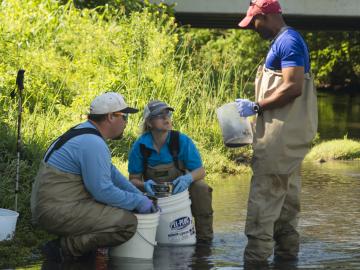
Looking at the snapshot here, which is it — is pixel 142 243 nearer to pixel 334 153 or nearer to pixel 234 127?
pixel 234 127

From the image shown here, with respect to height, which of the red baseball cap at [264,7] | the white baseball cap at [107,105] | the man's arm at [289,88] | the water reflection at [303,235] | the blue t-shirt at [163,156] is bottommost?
the water reflection at [303,235]

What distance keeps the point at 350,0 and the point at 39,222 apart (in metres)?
21.1

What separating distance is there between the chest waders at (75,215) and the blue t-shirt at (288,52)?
1.44m

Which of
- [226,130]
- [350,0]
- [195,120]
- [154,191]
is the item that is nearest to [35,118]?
[195,120]

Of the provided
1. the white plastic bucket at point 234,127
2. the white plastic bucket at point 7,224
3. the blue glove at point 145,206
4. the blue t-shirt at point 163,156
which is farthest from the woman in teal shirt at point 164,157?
the white plastic bucket at point 7,224

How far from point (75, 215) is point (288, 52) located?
1954mm

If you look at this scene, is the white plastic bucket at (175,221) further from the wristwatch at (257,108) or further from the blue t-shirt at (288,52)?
the blue t-shirt at (288,52)

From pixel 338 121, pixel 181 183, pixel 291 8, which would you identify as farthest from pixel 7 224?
pixel 291 8

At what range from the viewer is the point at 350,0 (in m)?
26.8

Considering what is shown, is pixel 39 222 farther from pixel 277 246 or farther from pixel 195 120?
pixel 195 120

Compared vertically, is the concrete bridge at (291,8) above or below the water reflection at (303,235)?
above

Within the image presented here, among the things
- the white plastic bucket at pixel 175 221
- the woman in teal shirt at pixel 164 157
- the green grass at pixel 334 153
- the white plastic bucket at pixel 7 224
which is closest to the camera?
the white plastic bucket at pixel 7 224

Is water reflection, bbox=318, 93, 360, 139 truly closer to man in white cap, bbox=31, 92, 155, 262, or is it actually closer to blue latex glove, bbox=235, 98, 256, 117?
blue latex glove, bbox=235, 98, 256, 117

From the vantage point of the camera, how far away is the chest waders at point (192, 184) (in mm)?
7957
